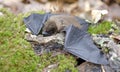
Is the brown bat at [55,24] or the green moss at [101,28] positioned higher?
the brown bat at [55,24]

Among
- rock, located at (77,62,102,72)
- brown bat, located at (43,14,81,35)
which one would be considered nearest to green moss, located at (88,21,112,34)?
brown bat, located at (43,14,81,35)

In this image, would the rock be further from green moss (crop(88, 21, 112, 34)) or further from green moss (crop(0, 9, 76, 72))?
green moss (crop(88, 21, 112, 34))

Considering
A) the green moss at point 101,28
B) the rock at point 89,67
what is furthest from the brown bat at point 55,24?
the rock at point 89,67

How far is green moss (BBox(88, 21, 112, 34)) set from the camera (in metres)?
2.81

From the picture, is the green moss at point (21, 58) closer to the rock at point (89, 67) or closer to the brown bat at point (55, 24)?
the rock at point (89, 67)

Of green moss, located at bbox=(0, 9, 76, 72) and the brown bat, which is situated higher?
the brown bat

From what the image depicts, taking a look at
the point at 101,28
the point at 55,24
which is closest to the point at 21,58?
the point at 55,24

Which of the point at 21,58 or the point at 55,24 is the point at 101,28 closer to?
the point at 55,24

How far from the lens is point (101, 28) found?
9.42 ft

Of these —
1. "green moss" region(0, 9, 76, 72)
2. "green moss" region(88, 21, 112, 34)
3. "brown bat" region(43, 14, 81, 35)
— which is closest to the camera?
"green moss" region(0, 9, 76, 72)

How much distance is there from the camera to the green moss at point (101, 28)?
2814 mm

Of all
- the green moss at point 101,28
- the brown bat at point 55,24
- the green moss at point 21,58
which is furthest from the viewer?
the green moss at point 101,28

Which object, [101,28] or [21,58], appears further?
[101,28]

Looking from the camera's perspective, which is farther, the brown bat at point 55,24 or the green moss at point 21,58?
the brown bat at point 55,24
